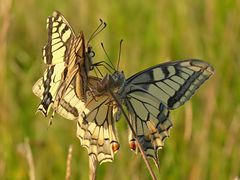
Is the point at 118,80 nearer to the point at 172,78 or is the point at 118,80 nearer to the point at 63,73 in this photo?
the point at 63,73

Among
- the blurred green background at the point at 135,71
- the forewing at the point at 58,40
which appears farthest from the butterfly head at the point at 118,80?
the blurred green background at the point at 135,71

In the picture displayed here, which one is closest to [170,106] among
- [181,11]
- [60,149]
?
[60,149]

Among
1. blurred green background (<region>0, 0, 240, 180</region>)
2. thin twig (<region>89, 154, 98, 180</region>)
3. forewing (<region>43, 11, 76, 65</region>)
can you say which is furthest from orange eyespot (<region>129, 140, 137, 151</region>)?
blurred green background (<region>0, 0, 240, 180</region>)

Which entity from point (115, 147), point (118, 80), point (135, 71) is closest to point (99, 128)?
point (115, 147)

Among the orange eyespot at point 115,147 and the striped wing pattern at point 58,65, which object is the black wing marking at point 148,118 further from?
the striped wing pattern at point 58,65

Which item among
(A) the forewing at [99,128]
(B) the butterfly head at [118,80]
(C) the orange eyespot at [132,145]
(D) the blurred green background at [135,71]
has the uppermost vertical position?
(D) the blurred green background at [135,71]

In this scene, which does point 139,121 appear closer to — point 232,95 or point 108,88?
point 108,88

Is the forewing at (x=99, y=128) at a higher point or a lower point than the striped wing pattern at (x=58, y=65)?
lower
